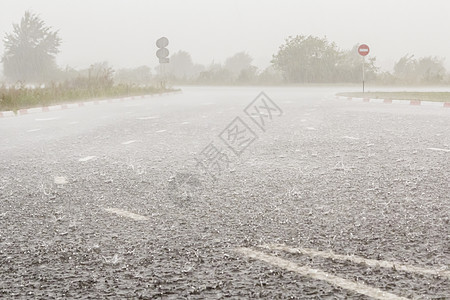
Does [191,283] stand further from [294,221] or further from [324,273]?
[294,221]

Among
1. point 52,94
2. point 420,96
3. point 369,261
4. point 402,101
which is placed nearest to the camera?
point 369,261

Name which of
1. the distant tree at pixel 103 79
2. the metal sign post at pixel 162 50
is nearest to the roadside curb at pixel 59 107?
the distant tree at pixel 103 79

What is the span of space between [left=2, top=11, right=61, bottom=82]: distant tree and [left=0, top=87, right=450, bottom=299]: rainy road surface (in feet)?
171

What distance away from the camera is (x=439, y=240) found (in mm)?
3221

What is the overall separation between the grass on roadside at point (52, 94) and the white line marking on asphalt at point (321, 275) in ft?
51.5

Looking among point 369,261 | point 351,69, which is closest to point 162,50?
point 351,69

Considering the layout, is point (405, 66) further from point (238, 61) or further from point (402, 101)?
point (238, 61)

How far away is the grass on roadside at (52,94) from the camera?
18.3 m

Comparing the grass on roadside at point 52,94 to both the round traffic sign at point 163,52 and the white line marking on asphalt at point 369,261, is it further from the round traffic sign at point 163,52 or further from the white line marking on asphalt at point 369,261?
the white line marking on asphalt at point 369,261

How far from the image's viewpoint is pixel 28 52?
55.7m

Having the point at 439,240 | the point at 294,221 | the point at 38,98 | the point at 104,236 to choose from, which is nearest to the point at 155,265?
the point at 104,236

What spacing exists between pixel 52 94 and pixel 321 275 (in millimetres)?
20536

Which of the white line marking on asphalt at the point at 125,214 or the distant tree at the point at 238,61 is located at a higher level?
the distant tree at the point at 238,61

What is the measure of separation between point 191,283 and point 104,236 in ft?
3.52
